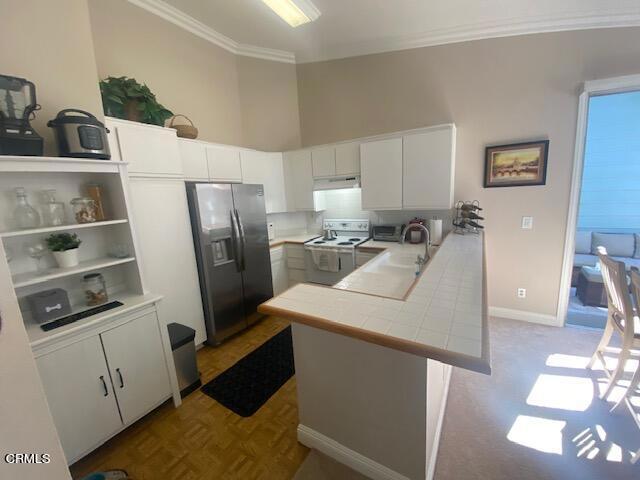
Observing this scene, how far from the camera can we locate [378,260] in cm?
227

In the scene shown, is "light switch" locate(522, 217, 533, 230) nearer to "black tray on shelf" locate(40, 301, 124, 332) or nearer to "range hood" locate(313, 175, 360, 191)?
"range hood" locate(313, 175, 360, 191)

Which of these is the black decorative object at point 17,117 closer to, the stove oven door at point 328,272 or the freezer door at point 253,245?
the freezer door at point 253,245

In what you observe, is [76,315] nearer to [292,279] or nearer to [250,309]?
[250,309]

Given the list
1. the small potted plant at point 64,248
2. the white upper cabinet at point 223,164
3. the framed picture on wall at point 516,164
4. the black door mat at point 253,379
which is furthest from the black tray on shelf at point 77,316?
the framed picture on wall at point 516,164

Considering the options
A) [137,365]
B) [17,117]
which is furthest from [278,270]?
[17,117]

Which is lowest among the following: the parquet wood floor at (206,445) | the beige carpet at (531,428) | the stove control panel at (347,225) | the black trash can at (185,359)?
the beige carpet at (531,428)

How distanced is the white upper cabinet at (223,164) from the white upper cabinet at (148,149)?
18.2 inches

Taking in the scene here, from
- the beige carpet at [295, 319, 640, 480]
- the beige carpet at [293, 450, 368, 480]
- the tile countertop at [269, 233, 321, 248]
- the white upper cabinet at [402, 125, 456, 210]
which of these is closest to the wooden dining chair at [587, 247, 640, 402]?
the beige carpet at [295, 319, 640, 480]

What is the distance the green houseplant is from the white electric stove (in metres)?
2.10

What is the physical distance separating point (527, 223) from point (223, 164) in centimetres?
336

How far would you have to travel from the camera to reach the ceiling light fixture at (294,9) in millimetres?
2080

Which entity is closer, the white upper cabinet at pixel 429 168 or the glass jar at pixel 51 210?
the glass jar at pixel 51 210

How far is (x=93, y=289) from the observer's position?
1.73 meters

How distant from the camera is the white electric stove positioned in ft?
10.4
